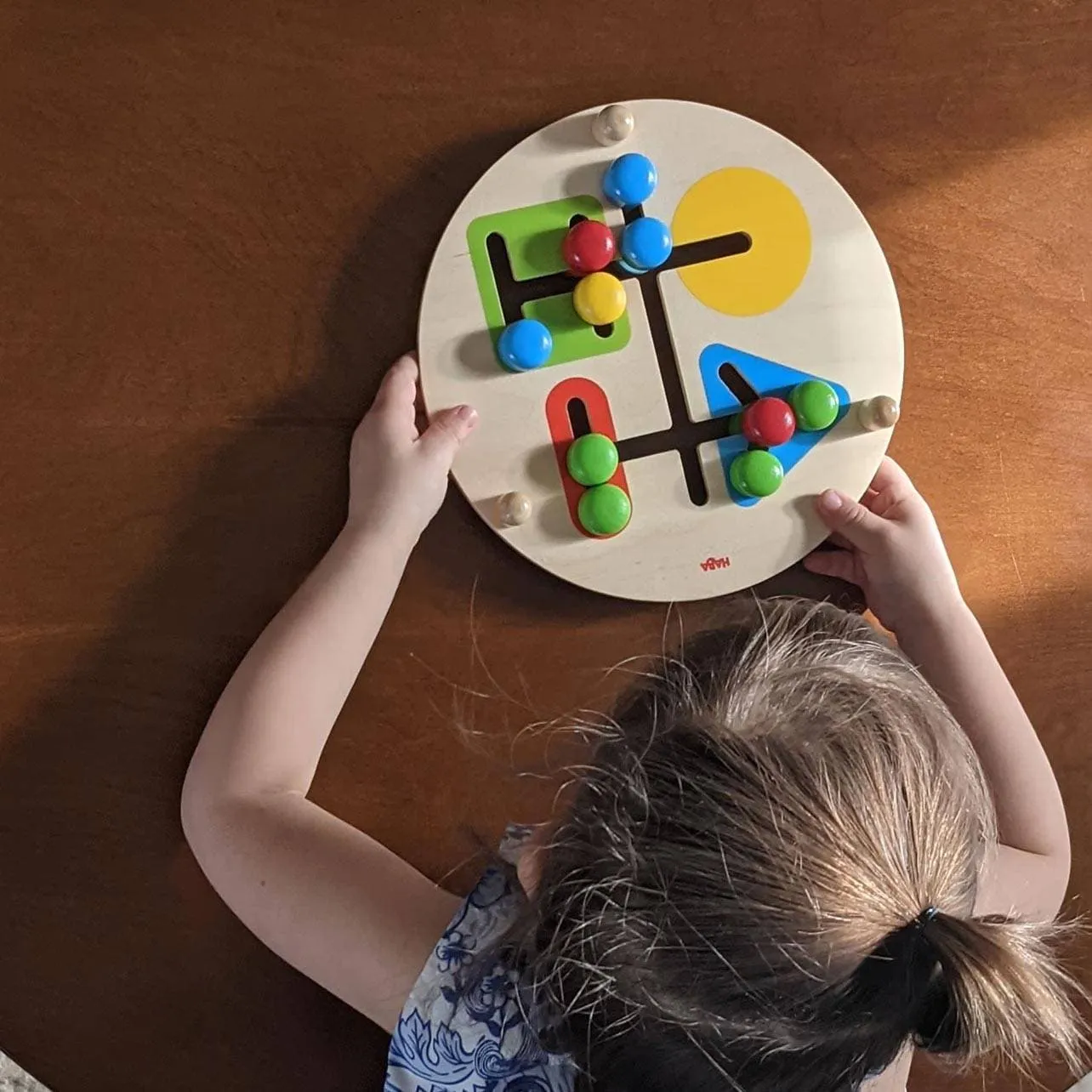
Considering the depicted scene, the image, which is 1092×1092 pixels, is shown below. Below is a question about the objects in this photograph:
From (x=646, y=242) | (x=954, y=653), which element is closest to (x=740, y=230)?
(x=646, y=242)

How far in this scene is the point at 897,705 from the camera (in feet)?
1.37

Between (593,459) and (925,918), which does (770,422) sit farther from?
(925,918)

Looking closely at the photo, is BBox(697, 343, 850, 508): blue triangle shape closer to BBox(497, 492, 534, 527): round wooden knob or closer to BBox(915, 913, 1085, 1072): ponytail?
BBox(497, 492, 534, 527): round wooden knob

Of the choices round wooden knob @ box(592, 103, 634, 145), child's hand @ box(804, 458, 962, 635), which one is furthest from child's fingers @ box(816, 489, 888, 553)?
round wooden knob @ box(592, 103, 634, 145)

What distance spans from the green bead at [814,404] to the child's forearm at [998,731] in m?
0.13

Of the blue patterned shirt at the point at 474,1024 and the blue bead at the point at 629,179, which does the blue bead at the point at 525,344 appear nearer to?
the blue bead at the point at 629,179

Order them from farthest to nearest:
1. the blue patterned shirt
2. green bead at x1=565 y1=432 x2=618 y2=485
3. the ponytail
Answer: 1. green bead at x1=565 y1=432 x2=618 y2=485
2. the blue patterned shirt
3. the ponytail

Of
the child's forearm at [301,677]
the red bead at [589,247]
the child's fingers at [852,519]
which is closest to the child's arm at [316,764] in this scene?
the child's forearm at [301,677]

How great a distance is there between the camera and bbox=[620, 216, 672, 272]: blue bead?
596mm

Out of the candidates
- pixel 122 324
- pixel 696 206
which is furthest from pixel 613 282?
pixel 122 324

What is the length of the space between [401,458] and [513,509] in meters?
0.07

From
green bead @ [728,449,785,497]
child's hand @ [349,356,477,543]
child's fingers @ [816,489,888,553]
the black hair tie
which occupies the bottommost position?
child's fingers @ [816,489,888,553]

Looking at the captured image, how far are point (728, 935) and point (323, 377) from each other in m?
0.39

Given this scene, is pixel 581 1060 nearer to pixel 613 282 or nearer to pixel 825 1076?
pixel 825 1076
